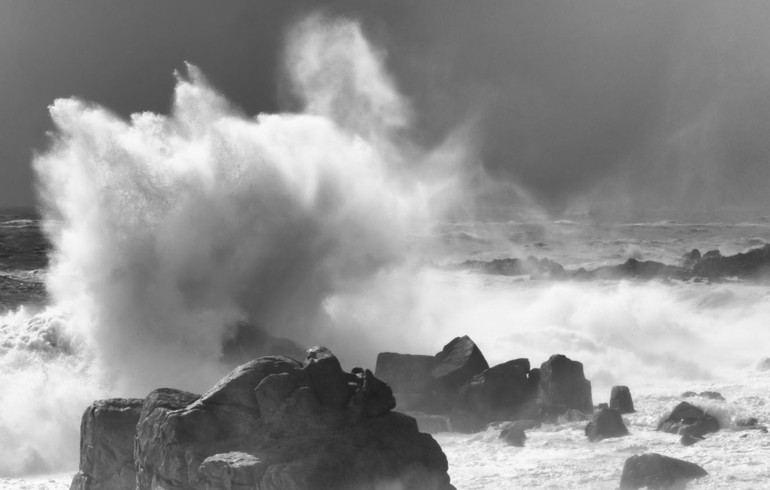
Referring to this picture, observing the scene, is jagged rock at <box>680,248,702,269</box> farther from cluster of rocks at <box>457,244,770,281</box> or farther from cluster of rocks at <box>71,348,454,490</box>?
cluster of rocks at <box>71,348,454,490</box>

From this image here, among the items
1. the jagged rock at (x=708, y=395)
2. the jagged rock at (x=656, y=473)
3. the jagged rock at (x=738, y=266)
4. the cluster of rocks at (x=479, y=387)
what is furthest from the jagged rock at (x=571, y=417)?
the jagged rock at (x=738, y=266)

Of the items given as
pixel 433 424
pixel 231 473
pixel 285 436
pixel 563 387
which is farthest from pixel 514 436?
pixel 231 473

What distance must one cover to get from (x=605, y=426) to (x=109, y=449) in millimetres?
8336

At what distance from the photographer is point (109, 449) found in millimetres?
13664

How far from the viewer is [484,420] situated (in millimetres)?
17688

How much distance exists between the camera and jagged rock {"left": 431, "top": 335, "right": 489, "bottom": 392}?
1873 centimetres

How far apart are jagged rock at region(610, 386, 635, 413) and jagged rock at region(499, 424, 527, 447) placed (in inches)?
109

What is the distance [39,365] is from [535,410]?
11542mm

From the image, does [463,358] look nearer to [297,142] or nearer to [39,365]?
[39,365]

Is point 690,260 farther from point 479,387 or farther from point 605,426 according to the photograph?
point 605,426

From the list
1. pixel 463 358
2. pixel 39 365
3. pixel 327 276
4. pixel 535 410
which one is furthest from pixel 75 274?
pixel 535 410

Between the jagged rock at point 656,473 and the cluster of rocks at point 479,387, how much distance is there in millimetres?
4463

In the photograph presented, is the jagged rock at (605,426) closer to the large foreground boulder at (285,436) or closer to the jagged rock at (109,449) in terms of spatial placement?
the large foreground boulder at (285,436)

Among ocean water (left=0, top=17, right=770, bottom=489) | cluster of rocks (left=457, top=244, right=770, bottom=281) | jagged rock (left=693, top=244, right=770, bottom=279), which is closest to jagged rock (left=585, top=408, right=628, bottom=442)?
ocean water (left=0, top=17, right=770, bottom=489)
